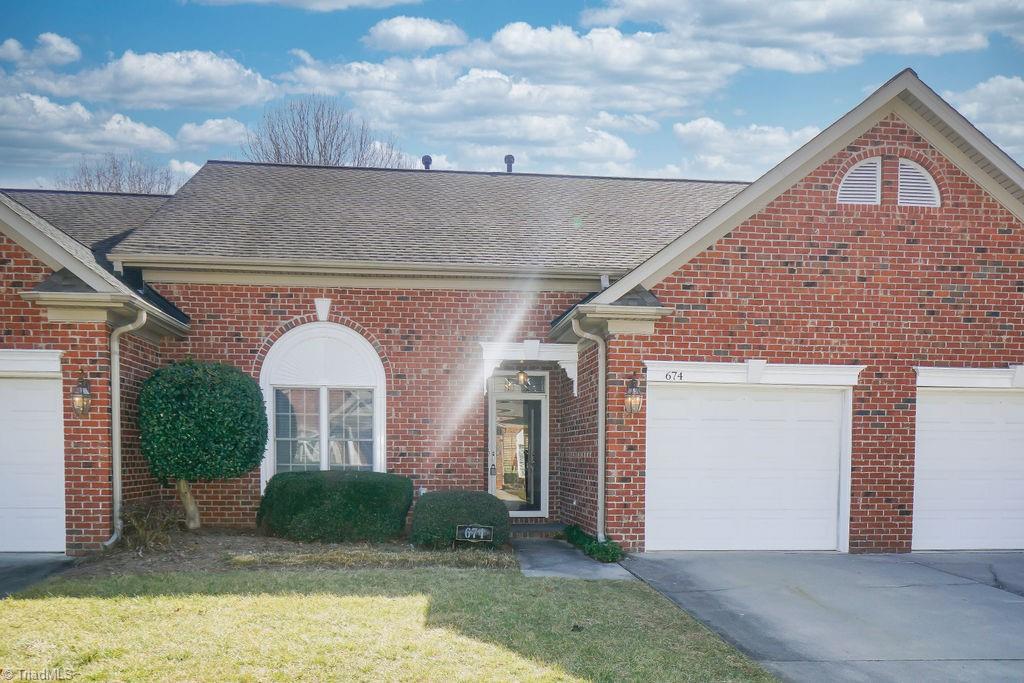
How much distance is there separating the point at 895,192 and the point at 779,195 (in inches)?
66.8

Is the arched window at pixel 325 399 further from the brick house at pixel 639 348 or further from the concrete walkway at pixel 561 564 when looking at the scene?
the concrete walkway at pixel 561 564

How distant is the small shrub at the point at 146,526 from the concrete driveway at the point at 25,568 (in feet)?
2.37

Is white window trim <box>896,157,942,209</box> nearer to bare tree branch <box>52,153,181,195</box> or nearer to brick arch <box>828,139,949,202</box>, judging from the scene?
brick arch <box>828,139,949,202</box>

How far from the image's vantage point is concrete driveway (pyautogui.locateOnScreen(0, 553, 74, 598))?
8.36 meters

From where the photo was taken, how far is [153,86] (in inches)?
1198

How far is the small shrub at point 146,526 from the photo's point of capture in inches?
386

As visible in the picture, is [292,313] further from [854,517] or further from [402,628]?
[854,517]

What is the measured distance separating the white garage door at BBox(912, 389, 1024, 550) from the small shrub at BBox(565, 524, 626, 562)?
4.37 metres

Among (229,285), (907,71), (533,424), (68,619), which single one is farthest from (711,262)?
(68,619)

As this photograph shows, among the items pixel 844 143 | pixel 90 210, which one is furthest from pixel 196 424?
pixel 844 143

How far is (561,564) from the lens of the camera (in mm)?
9984

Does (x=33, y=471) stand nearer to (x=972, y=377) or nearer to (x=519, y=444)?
(x=519, y=444)

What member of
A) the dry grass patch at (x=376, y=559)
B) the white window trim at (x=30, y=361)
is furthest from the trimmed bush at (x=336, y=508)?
the white window trim at (x=30, y=361)

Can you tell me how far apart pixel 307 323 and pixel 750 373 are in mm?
6591
